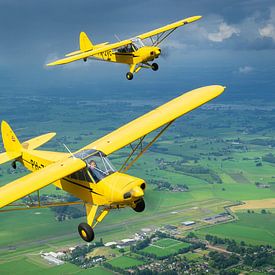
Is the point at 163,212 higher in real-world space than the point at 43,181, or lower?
lower

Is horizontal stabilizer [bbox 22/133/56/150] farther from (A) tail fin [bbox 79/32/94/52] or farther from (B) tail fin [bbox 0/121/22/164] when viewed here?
(A) tail fin [bbox 79/32/94/52]

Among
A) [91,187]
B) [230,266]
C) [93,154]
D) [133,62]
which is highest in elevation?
[133,62]

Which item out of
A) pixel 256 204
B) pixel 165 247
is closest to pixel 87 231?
pixel 165 247

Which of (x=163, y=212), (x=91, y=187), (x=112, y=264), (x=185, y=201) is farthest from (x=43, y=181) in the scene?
(x=185, y=201)

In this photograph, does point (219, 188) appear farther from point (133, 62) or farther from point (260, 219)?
point (133, 62)

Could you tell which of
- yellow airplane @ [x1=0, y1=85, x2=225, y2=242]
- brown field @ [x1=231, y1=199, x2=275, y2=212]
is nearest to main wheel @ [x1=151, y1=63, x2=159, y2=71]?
yellow airplane @ [x1=0, y1=85, x2=225, y2=242]

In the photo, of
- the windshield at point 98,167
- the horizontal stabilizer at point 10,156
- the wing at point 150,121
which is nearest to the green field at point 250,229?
the wing at point 150,121

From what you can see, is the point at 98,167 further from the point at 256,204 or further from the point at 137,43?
the point at 256,204

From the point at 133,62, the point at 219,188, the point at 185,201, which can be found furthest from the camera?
the point at 219,188
